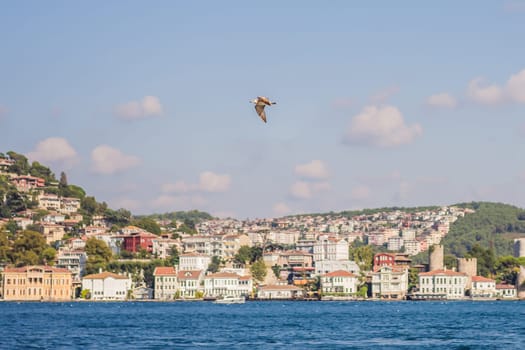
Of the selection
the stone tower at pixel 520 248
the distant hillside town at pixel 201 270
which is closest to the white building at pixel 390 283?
the distant hillside town at pixel 201 270

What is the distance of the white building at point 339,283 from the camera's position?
122125mm

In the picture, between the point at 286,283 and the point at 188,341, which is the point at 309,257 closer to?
the point at 286,283

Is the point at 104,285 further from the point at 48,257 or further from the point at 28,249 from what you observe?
the point at 28,249

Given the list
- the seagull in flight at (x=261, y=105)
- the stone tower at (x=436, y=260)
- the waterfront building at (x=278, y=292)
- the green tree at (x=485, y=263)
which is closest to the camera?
the seagull in flight at (x=261, y=105)

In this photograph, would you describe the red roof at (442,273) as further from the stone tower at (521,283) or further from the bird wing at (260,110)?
the bird wing at (260,110)

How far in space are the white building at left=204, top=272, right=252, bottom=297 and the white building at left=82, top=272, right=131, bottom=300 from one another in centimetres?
898

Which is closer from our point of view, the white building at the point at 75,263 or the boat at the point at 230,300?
the boat at the point at 230,300

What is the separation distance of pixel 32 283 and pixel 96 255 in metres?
10.5

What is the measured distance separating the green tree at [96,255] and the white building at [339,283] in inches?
878

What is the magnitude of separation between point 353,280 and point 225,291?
1336 cm

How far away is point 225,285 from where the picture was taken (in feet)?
395

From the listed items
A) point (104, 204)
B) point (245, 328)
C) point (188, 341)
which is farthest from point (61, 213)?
point (188, 341)

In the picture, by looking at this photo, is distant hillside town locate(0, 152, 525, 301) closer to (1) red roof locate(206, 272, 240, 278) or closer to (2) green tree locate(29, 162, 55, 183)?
(1) red roof locate(206, 272, 240, 278)

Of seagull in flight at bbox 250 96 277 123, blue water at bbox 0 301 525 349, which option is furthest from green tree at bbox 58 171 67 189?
seagull in flight at bbox 250 96 277 123
